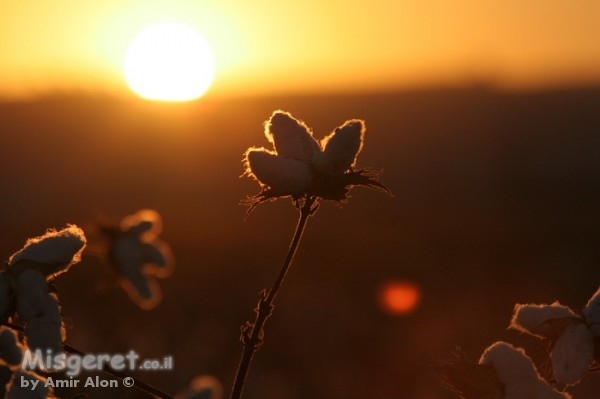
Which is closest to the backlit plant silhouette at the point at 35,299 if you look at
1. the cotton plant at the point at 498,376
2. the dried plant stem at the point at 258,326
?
the dried plant stem at the point at 258,326

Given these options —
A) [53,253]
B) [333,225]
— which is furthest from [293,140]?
[333,225]

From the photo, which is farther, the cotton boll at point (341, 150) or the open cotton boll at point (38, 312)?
the cotton boll at point (341, 150)

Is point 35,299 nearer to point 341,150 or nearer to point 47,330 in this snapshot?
point 47,330

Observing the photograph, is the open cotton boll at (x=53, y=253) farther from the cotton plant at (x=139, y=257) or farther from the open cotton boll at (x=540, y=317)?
the open cotton boll at (x=540, y=317)

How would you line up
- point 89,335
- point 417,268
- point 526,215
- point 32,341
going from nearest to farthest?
point 32,341, point 89,335, point 417,268, point 526,215

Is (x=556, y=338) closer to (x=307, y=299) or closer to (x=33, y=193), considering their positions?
(x=307, y=299)

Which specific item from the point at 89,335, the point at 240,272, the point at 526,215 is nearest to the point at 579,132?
the point at 526,215
